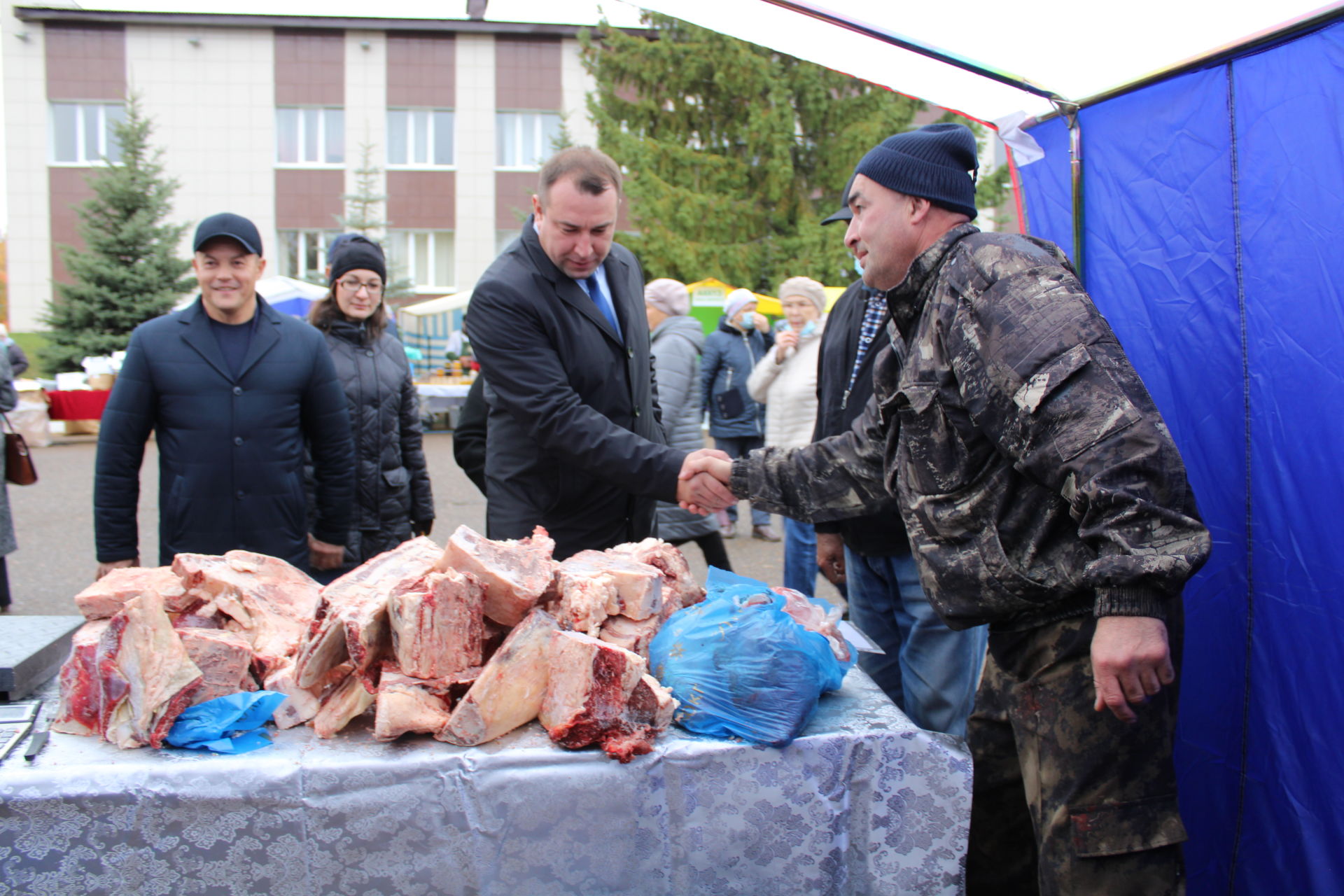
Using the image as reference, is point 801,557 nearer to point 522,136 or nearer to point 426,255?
point 522,136

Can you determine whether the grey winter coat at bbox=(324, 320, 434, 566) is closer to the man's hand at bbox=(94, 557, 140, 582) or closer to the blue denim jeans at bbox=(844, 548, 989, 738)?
the man's hand at bbox=(94, 557, 140, 582)

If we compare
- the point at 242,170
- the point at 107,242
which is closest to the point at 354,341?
the point at 107,242

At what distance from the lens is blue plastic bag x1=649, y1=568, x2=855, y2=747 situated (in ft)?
6.41

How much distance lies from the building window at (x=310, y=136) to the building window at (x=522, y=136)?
4.14 metres

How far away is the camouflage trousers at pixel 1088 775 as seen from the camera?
74.9 inches

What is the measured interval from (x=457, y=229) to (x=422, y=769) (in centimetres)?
2458

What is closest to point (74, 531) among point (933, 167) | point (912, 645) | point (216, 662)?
point (216, 662)

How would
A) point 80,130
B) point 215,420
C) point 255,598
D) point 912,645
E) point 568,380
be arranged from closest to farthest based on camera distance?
point 255,598 → point 912,645 → point 568,380 → point 215,420 → point 80,130

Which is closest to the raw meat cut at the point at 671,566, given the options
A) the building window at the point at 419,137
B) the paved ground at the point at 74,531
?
the paved ground at the point at 74,531

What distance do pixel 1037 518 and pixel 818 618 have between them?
2.21 ft

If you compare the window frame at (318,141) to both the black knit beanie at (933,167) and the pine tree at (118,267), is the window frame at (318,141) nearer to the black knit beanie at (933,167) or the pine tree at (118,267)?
the pine tree at (118,267)

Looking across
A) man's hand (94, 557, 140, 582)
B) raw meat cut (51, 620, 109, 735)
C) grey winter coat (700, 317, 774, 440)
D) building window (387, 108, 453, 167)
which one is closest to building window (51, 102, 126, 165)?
building window (387, 108, 453, 167)

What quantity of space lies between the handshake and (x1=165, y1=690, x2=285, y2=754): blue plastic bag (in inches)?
55.7

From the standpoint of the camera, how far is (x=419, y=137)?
24.9m
